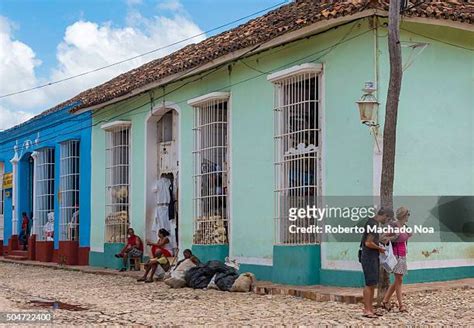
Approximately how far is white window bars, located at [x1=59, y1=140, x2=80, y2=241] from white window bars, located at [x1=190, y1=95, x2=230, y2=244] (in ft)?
19.6

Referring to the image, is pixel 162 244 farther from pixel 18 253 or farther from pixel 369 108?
pixel 18 253

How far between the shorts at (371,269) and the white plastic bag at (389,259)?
164mm

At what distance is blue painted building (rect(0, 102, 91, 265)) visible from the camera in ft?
58.2

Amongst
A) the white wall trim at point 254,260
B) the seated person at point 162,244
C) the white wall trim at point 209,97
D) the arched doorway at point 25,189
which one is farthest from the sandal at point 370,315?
the arched doorway at point 25,189

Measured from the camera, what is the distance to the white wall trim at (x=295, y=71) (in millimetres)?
10289

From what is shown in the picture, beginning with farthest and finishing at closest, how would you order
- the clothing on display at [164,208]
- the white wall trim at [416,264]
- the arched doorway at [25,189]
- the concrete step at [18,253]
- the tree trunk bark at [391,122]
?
1. the arched doorway at [25,189]
2. the concrete step at [18,253]
3. the clothing on display at [164,208]
4. the white wall trim at [416,264]
5. the tree trunk bark at [391,122]

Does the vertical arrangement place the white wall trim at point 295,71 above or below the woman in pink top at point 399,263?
above

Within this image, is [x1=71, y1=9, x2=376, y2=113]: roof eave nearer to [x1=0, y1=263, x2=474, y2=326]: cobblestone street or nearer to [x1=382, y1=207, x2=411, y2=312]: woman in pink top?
[x1=382, y1=207, x2=411, y2=312]: woman in pink top

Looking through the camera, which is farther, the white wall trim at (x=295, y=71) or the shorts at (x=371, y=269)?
the white wall trim at (x=295, y=71)

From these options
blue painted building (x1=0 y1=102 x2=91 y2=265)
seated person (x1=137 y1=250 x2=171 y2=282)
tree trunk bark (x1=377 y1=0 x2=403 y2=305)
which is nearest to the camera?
tree trunk bark (x1=377 y1=0 x2=403 y2=305)

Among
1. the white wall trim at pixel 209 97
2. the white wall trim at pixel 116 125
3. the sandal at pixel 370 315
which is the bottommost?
the sandal at pixel 370 315

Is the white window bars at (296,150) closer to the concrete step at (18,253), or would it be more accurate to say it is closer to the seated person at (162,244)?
the seated person at (162,244)

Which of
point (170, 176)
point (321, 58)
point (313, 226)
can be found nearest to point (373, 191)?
point (313, 226)

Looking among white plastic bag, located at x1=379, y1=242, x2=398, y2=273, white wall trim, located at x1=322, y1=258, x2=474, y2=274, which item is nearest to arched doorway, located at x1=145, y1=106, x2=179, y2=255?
white wall trim, located at x1=322, y1=258, x2=474, y2=274
